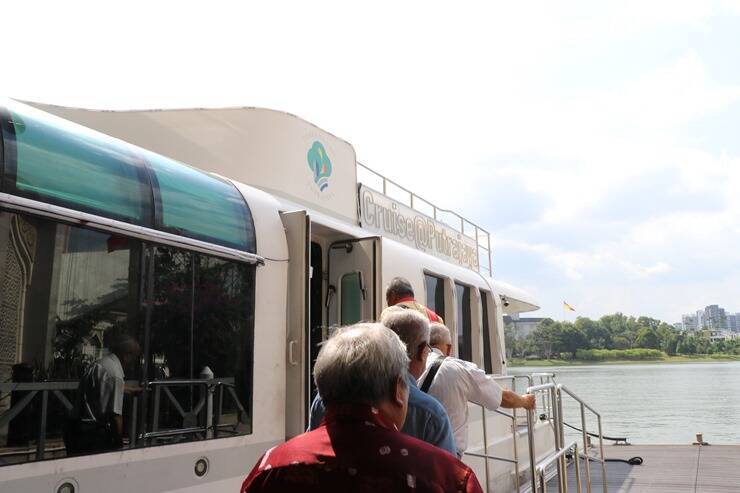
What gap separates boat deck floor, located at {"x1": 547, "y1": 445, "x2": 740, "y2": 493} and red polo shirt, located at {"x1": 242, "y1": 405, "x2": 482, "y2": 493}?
7.41 m

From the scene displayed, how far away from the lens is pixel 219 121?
5578mm

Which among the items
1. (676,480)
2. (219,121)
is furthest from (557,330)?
(219,121)

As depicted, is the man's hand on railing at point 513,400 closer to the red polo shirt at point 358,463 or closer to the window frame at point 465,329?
the red polo shirt at point 358,463

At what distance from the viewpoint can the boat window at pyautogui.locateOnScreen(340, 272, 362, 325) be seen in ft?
17.6

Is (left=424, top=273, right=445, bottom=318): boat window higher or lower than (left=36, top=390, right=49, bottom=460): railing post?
higher

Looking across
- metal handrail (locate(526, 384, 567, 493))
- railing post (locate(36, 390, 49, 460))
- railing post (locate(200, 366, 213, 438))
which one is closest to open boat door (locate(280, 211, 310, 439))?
railing post (locate(200, 366, 213, 438))

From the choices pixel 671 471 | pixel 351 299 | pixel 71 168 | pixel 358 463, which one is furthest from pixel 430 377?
pixel 671 471

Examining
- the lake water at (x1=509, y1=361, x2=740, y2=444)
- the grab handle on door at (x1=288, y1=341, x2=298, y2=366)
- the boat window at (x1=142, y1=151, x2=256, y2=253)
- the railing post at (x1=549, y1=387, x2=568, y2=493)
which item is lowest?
the lake water at (x1=509, y1=361, x2=740, y2=444)

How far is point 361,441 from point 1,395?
5.85 feet

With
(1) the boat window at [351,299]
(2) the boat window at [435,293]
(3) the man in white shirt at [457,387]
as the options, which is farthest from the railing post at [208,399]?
(2) the boat window at [435,293]

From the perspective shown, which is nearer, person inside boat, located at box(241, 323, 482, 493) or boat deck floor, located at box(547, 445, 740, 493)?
person inside boat, located at box(241, 323, 482, 493)

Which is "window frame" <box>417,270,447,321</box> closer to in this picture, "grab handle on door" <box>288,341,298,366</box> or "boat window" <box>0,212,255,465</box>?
"grab handle on door" <box>288,341,298,366</box>

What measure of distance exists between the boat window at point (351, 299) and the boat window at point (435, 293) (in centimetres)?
156

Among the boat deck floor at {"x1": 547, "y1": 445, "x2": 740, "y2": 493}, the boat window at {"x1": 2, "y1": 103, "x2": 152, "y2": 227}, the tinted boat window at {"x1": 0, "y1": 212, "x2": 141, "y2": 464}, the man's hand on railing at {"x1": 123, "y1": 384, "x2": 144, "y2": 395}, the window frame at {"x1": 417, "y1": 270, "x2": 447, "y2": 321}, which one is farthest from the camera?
the boat deck floor at {"x1": 547, "y1": 445, "x2": 740, "y2": 493}
